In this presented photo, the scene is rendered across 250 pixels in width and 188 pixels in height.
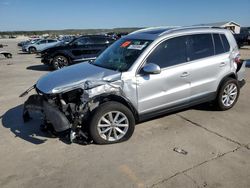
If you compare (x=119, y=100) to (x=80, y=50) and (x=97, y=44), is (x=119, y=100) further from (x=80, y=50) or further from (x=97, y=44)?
(x=97, y=44)

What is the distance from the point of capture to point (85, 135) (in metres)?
4.05

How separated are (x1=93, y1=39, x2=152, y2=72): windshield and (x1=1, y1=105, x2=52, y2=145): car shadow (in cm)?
164

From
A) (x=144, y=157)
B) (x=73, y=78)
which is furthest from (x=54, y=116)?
(x=144, y=157)

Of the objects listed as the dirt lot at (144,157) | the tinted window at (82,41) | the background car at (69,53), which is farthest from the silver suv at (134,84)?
the tinted window at (82,41)

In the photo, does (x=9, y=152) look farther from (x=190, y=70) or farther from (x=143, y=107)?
(x=190, y=70)

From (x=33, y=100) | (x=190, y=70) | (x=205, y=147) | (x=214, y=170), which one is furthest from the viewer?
(x=190, y=70)

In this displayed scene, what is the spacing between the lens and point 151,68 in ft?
13.5

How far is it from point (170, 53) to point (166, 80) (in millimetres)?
507

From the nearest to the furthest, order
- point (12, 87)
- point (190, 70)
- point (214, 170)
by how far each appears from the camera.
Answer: point (214, 170)
point (190, 70)
point (12, 87)

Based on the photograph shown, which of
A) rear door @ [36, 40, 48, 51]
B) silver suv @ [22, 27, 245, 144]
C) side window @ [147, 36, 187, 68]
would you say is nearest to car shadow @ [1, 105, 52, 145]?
silver suv @ [22, 27, 245, 144]

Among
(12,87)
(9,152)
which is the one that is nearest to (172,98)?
(9,152)

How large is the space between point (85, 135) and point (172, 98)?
168 cm

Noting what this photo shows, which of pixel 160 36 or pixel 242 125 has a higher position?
pixel 160 36

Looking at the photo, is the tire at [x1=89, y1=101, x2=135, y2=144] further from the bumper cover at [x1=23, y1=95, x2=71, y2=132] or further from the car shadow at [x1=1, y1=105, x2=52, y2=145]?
the car shadow at [x1=1, y1=105, x2=52, y2=145]
